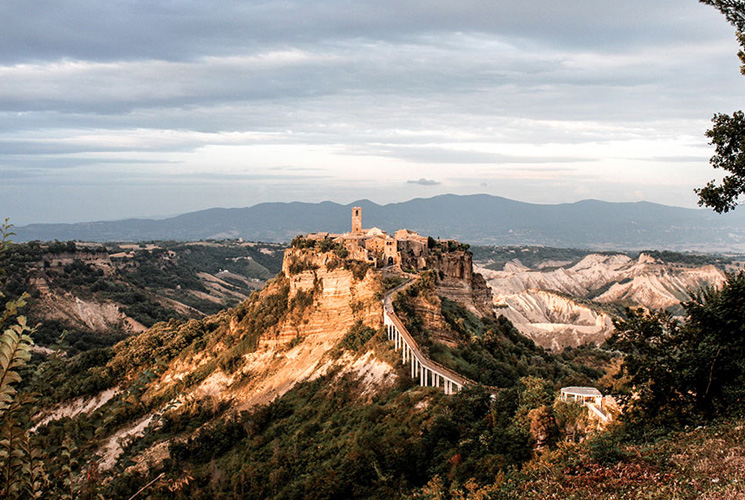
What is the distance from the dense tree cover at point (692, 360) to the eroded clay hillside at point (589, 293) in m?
A: 37.4

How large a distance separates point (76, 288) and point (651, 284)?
118064 mm

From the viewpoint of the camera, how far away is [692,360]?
14.6 m

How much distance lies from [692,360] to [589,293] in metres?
139

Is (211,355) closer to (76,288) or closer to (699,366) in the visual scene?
(699,366)

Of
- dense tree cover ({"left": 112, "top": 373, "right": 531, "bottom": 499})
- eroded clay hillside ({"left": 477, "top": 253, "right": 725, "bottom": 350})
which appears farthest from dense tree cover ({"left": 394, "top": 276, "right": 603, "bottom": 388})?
eroded clay hillside ({"left": 477, "top": 253, "right": 725, "bottom": 350})

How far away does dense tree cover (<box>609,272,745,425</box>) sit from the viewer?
14.3 meters

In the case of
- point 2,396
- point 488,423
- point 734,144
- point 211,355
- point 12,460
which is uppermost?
point 734,144

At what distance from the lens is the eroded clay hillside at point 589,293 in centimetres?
7912

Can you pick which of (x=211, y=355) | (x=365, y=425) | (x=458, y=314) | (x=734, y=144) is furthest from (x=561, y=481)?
(x=211, y=355)

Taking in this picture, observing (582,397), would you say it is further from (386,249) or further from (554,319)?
(554,319)

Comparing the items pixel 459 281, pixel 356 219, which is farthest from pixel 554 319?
pixel 459 281

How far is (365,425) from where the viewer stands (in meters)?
24.0

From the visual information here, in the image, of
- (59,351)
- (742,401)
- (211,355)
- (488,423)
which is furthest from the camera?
(211,355)

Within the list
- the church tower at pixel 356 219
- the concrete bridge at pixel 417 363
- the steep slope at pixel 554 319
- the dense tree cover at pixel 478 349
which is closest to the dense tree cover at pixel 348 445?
the concrete bridge at pixel 417 363
